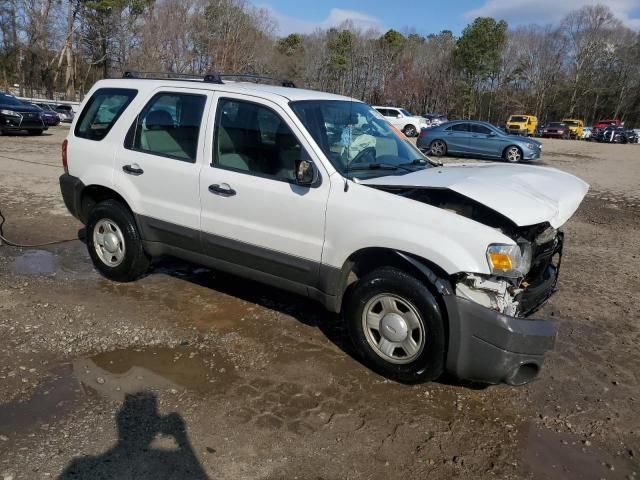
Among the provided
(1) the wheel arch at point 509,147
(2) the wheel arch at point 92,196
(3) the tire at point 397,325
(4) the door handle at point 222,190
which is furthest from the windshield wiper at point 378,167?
(1) the wheel arch at point 509,147

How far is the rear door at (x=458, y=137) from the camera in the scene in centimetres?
2023

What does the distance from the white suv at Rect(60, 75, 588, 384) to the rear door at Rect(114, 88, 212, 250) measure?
0.5 inches

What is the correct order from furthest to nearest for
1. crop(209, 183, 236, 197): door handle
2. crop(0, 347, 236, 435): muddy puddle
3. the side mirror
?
crop(209, 183, 236, 197): door handle → the side mirror → crop(0, 347, 236, 435): muddy puddle

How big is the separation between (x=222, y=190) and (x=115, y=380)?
160cm

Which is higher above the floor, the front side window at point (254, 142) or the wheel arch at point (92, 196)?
the front side window at point (254, 142)

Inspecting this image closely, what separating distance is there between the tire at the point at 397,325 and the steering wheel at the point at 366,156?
2.99 feet

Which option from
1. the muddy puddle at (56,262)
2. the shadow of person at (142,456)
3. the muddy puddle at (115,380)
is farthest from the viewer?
the muddy puddle at (56,262)

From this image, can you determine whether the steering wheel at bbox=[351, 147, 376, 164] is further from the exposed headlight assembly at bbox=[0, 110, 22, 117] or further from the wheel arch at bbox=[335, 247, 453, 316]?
the exposed headlight assembly at bbox=[0, 110, 22, 117]

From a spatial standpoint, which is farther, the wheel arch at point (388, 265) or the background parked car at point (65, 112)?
the background parked car at point (65, 112)

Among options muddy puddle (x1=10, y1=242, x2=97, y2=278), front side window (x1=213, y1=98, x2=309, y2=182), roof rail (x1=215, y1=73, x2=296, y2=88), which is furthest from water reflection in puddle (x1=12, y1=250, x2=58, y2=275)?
roof rail (x1=215, y1=73, x2=296, y2=88)

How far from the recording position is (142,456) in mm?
2822

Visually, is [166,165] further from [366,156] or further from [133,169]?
[366,156]

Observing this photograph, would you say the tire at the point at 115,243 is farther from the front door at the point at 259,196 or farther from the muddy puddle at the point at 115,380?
the muddy puddle at the point at 115,380

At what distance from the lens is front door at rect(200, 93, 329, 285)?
3881mm
